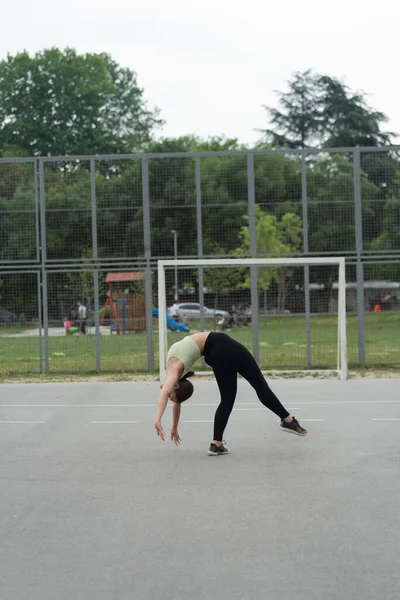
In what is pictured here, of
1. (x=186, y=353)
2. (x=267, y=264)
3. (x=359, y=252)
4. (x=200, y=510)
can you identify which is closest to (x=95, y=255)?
(x=267, y=264)

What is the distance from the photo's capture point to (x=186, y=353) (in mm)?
8992

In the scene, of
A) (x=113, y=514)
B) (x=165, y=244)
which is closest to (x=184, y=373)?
(x=113, y=514)

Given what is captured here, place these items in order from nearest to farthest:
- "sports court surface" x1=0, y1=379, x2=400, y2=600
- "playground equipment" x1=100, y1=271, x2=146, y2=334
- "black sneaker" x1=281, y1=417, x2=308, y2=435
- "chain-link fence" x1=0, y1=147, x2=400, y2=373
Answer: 1. "sports court surface" x1=0, y1=379, x2=400, y2=600
2. "black sneaker" x1=281, y1=417, x2=308, y2=435
3. "chain-link fence" x1=0, y1=147, x2=400, y2=373
4. "playground equipment" x1=100, y1=271, x2=146, y2=334

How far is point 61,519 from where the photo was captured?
6.43 m

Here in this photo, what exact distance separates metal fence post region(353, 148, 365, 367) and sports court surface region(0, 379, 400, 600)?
7.28 meters

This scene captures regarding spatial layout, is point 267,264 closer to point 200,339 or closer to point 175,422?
point 200,339

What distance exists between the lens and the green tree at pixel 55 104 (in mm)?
65125

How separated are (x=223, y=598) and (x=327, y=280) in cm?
1527

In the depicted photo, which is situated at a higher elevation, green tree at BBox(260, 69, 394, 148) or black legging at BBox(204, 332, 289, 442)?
green tree at BBox(260, 69, 394, 148)

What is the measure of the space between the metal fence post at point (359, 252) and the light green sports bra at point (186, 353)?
10.8 metres

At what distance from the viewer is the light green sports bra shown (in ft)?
29.4

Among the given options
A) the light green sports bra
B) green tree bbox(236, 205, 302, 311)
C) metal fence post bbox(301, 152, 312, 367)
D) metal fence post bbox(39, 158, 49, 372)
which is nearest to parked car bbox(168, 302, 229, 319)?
green tree bbox(236, 205, 302, 311)

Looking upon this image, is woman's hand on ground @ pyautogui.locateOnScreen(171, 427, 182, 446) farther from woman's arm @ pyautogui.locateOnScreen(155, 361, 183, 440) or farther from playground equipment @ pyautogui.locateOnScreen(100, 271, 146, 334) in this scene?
playground equipment @ pyautogui.locateOnScreen(100, 271, 146, 334)

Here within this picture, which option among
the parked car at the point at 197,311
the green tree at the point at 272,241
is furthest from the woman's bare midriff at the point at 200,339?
the green tree at the point at 272,241
